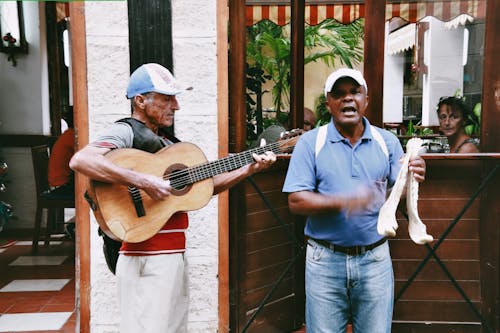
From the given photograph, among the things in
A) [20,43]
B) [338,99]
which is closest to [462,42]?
[338,99]

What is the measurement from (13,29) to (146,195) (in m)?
5.02

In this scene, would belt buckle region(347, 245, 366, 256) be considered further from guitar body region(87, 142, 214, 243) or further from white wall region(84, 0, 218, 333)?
white wall region(84, 0, 218, 333)

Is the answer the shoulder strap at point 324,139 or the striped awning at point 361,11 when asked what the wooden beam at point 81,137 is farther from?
the shoulder strap at point 324,139

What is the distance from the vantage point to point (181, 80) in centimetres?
347

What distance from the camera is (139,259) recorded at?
8.38ft

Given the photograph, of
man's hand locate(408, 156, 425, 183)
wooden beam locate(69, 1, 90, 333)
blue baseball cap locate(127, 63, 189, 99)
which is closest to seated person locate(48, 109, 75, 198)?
wooden beam locate(69, 1, 90, 333)

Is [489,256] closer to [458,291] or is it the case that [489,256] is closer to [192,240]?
[458,291]

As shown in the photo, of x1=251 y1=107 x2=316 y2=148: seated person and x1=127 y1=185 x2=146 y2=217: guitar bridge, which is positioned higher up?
x1=251 y1=107 x2=316 y2=148: seated person

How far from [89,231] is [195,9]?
5.61 ft

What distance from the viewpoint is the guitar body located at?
2.49 m

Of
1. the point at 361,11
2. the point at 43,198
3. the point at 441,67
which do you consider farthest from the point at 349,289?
the point at 43,198

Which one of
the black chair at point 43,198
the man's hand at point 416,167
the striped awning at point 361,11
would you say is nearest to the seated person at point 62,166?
the black chair at point 43,198

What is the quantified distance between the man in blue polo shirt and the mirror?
5.42m

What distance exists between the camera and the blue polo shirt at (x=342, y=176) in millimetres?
2295
